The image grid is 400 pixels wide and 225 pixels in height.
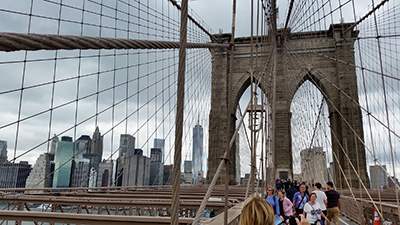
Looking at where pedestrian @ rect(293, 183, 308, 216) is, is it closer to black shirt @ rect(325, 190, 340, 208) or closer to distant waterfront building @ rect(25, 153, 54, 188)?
black shirt @ rect(325, 190, 340, 208)

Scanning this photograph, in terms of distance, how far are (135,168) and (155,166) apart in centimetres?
123

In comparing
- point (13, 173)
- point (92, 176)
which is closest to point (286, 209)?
point (13, 173)

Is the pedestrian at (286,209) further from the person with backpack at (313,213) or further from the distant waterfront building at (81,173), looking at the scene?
the distant waterfront building at (81,173)

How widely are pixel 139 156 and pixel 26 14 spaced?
20.3 ft

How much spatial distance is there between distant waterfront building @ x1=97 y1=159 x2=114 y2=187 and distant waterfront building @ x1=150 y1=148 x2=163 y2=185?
6.75 feet

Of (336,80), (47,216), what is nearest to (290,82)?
(336,80)

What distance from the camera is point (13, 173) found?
4.42 meters

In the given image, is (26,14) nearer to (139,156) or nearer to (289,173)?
(139,156)

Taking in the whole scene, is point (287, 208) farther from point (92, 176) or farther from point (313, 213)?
point (92, 176)

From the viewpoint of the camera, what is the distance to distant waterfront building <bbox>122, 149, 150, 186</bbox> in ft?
29.6

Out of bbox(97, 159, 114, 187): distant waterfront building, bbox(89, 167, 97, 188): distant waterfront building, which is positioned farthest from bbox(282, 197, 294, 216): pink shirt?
bbox(97, 159, 114, 187): distant waterfront building

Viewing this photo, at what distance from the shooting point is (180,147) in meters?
1.13

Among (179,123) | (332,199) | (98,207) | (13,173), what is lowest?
(98,207)

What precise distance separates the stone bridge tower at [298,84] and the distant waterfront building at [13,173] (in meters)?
16.0
